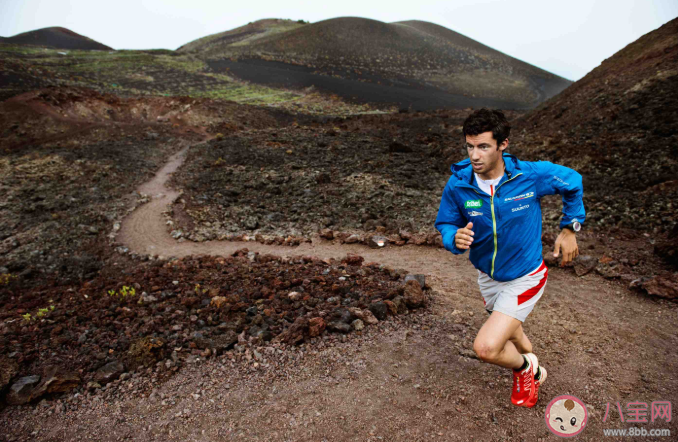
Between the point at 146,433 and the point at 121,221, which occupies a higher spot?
the point at 146,433

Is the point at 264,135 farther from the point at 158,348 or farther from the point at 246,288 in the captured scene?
the point at 158,348

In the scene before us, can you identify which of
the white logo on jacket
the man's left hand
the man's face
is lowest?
the man's left hand

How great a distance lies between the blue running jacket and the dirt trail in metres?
1.32

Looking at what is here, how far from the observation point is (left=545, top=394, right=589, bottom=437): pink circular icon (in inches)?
116

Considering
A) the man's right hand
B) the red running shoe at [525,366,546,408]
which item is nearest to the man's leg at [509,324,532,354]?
the red running shoe at [525,366,546,408]

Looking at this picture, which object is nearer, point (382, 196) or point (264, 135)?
point (382, 196)

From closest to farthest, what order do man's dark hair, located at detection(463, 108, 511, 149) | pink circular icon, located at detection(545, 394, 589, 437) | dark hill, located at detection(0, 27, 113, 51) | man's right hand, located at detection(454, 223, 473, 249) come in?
man's right hand, located at detection(454, 223, 473, 249)
man's dark hair, located at detection(463, 108, 511, 149)
pink circular icon, located at detection(545, 394, 589, 437)
dark hill, located at detection(0, 27, 113, 51)

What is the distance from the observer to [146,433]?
3.22 meters

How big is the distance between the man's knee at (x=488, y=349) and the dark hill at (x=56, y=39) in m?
87.4

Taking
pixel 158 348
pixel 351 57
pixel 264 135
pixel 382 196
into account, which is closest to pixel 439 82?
pixel 351 57

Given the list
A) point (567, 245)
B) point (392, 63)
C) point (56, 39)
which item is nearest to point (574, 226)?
point (567, 245)

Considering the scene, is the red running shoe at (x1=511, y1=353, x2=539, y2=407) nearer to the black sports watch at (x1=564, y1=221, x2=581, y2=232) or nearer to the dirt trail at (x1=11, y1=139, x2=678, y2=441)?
the dirt trail at (x1=11, y1=139, x2=678, y2=441)

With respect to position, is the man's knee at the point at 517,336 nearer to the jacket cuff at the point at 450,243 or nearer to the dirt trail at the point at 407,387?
the dirt trail at the point at 407,387

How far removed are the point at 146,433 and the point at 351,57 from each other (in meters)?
60.4
